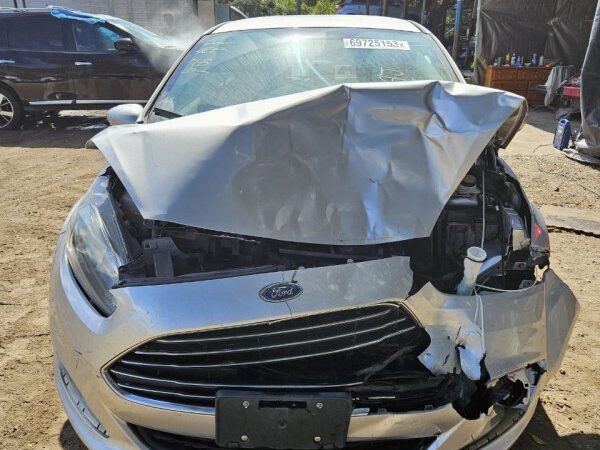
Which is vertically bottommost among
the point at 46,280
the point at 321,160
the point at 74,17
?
the point at 46,280

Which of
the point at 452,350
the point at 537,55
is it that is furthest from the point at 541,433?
the point at 537,55

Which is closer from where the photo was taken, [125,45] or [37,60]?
[125,45]

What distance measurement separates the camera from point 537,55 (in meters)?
11.2

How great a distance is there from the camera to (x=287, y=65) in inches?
118

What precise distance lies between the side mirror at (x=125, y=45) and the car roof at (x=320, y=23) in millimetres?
4427

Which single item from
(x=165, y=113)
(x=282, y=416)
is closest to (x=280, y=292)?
(x=282, y=416)

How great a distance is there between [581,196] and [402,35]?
10.2ft

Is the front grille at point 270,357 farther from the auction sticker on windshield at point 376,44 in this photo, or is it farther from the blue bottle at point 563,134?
the blue bottle at point 563,134

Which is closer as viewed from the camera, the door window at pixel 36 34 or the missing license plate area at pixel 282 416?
the missing license plate area at pixel 282 416

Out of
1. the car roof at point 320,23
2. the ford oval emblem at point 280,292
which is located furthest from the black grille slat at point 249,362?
the car roof at point 320,23

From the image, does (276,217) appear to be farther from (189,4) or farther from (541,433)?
(189,4)

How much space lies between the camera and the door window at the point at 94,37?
25.2ft

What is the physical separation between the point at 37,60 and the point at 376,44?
6.37m

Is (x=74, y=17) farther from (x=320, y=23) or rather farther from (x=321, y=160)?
(x=321, y=160)
